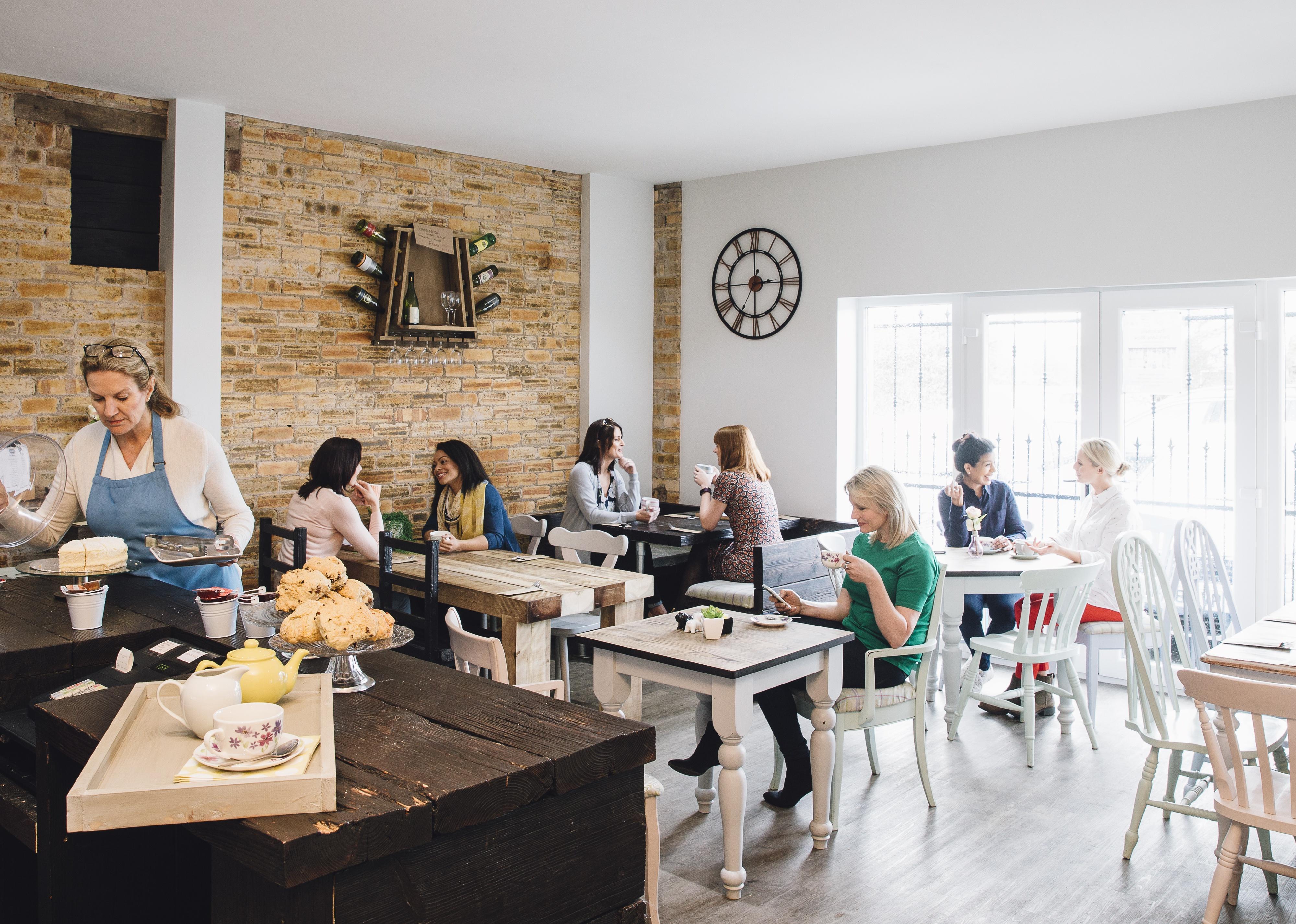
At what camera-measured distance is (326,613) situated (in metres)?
1.96

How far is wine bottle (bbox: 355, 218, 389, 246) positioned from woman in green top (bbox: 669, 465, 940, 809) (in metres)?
3.21

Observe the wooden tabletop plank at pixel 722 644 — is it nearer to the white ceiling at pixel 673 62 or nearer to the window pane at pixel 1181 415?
the white ceiling at pixel 673 62

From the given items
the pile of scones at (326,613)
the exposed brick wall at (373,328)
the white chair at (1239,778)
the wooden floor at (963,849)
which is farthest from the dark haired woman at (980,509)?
the pile of scones at (326,613)

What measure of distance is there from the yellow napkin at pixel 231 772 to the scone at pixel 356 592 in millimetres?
677

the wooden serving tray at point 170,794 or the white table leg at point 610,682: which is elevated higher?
the wooden serving tray at point 170,794

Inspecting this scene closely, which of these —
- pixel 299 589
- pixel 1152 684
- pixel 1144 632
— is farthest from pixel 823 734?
pixel 299 589

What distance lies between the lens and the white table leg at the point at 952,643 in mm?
4391

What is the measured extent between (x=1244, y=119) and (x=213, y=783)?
529 cm

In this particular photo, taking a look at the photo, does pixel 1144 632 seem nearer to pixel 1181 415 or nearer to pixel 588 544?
pixel 1181 415

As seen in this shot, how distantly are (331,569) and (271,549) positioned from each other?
1.59 metres

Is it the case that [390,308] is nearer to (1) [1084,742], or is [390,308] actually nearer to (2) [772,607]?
(2) [772,607]

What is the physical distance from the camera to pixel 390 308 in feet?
18.2

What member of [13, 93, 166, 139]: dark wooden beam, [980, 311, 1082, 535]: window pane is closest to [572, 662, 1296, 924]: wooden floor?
[980, 311, 1082, 535]: window pane

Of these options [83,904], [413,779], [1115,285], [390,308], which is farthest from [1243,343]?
[83,904]
